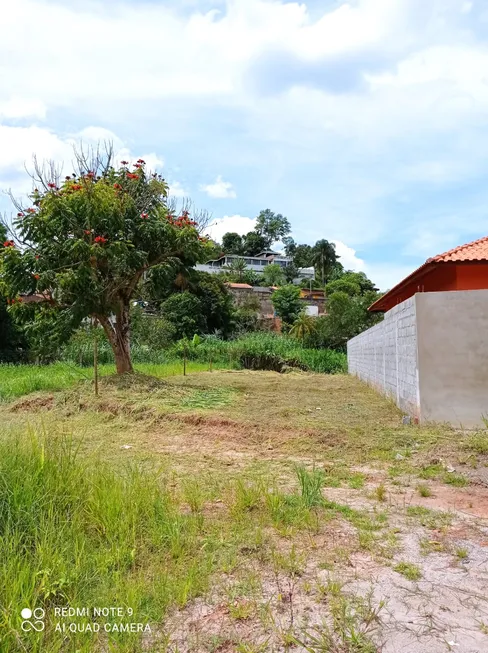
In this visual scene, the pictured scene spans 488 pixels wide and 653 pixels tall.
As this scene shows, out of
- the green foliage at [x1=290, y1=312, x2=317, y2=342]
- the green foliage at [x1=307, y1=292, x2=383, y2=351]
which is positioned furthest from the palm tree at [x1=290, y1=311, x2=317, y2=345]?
the green foliage at [x1=307, y1=292, x2=383, y2=351]

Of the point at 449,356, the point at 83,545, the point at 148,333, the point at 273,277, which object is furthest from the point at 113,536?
the point at 273,277

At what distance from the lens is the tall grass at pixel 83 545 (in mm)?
2150

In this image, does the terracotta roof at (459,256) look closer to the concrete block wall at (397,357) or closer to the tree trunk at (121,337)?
the concrete block wall at (397,357)

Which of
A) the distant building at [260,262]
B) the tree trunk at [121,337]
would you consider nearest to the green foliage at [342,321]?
the tree trunk at [121,337]

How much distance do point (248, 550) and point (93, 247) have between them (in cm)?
792

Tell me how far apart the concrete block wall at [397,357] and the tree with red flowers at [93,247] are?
479cm

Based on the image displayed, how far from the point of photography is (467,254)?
9367 mm

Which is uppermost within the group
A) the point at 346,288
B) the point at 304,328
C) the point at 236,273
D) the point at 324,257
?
the point at 324,257

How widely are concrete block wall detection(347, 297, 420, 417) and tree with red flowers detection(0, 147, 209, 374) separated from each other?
4787 millimetres

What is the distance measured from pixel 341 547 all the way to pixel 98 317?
8811 millimetres

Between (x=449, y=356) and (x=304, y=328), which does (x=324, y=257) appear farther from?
(x=449, y=356)

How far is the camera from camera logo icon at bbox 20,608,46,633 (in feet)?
6.70

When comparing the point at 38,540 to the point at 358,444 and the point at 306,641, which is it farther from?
the point at 358,444

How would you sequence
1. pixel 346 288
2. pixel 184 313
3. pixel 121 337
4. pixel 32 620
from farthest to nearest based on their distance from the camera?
1. pixel 346 288
2. pixel 184 313
3. pixel 121 337
4. pixel 32 620
